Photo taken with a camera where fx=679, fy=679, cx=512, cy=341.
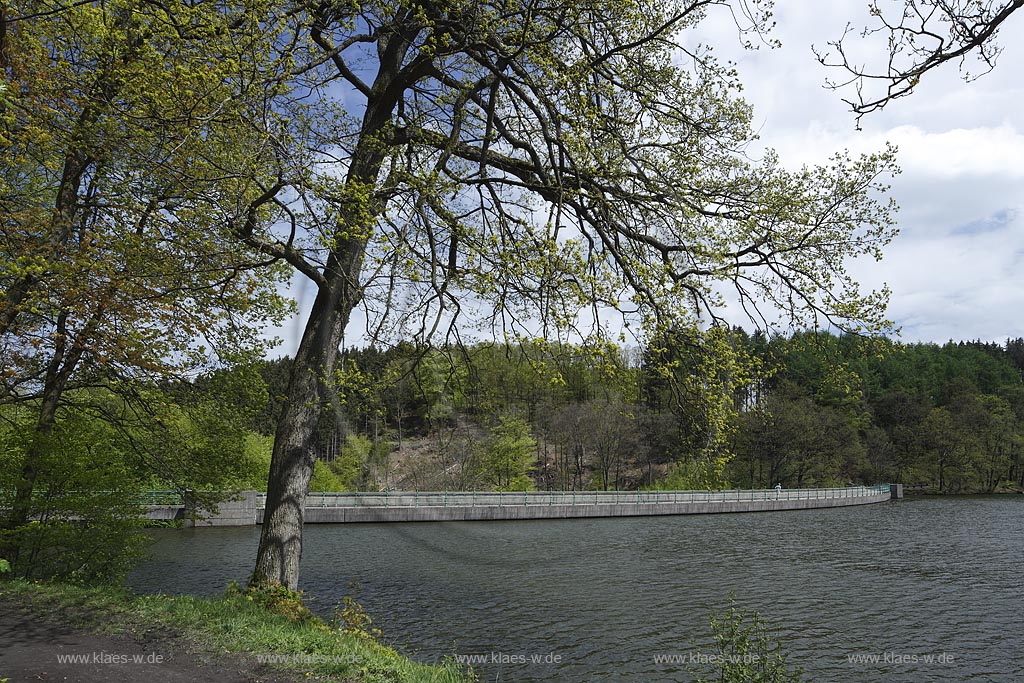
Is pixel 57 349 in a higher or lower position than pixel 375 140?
lower

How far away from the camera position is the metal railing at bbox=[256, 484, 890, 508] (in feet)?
128

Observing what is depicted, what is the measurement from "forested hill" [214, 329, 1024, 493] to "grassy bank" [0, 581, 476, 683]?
3.12 metres

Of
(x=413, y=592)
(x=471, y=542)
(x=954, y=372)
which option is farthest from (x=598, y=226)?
(x=954, y=372)

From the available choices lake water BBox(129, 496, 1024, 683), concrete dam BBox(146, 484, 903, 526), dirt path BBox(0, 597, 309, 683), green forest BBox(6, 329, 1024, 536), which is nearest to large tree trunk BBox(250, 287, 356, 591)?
green forest BBox(6, 329, 1024, 536)

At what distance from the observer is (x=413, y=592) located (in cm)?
1828

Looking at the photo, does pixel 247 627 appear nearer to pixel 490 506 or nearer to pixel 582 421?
pixel 490 506

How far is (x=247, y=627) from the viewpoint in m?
8.59

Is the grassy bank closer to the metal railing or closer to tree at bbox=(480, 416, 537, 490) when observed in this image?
the metal railing

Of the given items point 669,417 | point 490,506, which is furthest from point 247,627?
point 669,417

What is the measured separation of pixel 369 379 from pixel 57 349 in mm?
7100

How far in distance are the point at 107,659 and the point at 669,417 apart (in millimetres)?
37652

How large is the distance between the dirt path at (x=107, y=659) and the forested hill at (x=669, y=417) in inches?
149

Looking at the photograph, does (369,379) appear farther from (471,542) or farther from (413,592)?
(471,542)

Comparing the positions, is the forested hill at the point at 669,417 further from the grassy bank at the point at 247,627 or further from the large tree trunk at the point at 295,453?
the grassy bank at the point at 247,627
